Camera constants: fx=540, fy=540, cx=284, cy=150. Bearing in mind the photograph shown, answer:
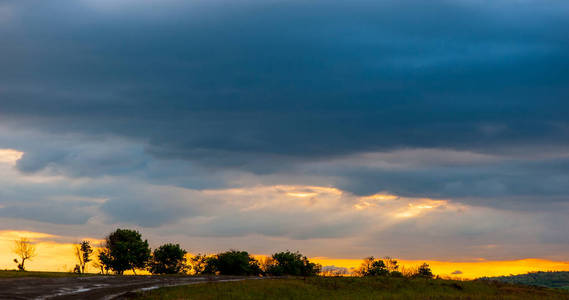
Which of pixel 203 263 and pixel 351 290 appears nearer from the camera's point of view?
pixel 351 290

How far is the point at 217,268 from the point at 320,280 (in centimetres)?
5003

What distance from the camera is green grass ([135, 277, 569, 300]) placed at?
51522mm

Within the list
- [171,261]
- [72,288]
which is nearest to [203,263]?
[171,261]

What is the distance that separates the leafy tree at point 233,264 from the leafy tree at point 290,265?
10.5 feet

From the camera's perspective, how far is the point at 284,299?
2114 inches

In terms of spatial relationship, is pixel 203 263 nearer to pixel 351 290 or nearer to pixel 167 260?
pixel 167 260

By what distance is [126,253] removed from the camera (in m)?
110

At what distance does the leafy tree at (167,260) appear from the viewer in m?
113

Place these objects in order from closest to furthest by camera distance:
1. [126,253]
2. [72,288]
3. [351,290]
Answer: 1. [72,288]
2. [351,290]
3. [126,253]

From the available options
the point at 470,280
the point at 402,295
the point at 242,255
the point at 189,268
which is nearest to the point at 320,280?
the point at 402,295

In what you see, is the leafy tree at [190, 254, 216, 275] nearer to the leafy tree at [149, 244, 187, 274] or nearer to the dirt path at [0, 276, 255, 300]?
the leafy tree at [149, 244, 187, 274]

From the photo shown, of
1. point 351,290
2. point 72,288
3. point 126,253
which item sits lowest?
point 72,288

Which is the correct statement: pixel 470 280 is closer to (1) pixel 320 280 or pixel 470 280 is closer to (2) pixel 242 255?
(1) pixel 320 280

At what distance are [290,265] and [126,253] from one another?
1329 inches
